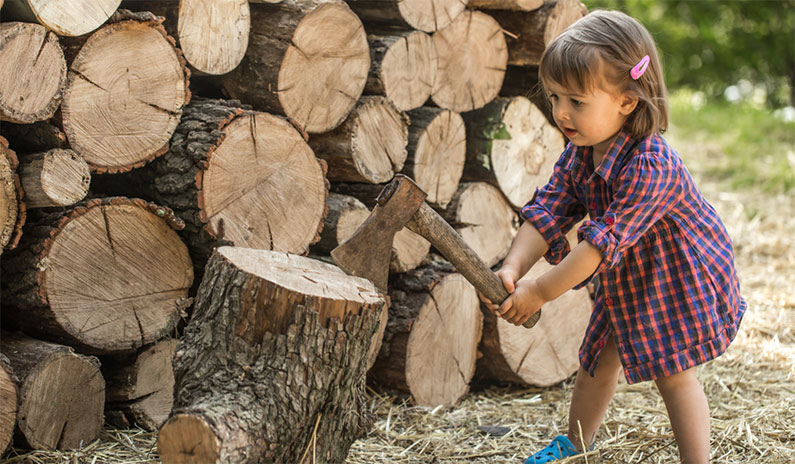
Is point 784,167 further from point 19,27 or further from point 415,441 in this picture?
point 19,27

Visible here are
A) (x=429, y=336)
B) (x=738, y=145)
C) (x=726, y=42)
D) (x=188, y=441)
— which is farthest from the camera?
(x=726, y=42)

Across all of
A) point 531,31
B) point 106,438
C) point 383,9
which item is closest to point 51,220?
point 106,438

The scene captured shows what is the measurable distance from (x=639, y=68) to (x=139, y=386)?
1863mm

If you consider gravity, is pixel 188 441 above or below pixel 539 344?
above

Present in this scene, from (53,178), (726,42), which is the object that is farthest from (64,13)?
(726,42)

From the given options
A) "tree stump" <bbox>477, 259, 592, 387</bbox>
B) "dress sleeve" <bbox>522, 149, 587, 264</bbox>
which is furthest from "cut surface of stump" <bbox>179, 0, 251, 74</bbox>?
"tree stump" <bbox>477, 259, 592, 387</bbox>

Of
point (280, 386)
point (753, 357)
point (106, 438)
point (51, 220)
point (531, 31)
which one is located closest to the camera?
point (280, 386)

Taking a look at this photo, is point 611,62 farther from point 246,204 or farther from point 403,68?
point 246,204

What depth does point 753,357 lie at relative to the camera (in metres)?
3.72

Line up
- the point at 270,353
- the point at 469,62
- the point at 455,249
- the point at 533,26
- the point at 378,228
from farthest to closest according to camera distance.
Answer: the point at 533,26, the point at 469,62, the point at 455,249, the point at 378,228, the point at 270,353

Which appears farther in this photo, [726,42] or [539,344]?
[726,42]

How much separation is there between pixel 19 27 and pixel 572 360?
2.62m

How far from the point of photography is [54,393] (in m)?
2.32

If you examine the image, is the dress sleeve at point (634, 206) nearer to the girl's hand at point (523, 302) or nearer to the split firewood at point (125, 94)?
the girl's hand at point (523, 302)
